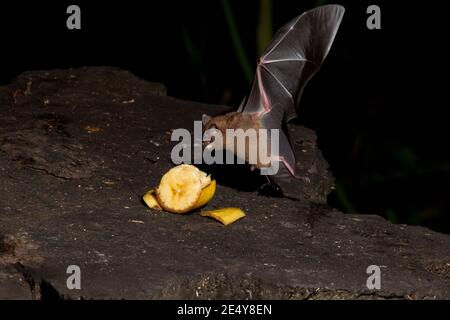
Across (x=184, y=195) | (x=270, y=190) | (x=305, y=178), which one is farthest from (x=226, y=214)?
(x=305, y=178)

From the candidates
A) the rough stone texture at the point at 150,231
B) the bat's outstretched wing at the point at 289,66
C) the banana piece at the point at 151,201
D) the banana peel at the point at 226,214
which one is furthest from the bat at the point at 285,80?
the banana piece at the point at 151,201

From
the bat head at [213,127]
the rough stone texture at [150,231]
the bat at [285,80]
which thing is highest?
the bat at [285,80]

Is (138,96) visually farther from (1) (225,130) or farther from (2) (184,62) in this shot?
(2) (184,62)

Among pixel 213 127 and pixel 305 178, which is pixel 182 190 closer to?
pixel 213 127

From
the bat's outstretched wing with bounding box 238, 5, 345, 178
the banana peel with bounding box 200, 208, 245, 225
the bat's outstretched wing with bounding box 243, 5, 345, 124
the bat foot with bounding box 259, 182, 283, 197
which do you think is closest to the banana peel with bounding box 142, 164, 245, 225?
the banana peel with bounding box 200, 208, 245, 225

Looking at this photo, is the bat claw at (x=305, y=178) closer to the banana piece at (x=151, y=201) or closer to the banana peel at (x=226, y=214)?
the banana peel at (x=226, y=214)
